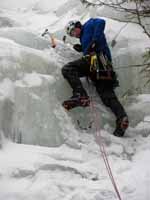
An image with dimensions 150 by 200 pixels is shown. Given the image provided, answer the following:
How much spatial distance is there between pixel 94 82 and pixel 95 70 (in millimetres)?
255

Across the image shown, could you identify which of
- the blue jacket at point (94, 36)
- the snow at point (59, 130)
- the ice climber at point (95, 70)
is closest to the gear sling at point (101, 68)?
the ice climber at point (95, 70)

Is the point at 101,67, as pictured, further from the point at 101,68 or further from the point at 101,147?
the point at 101,147

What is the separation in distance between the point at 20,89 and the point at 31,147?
2.67 feet

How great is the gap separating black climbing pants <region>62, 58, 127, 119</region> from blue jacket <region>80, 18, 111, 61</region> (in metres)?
0.22

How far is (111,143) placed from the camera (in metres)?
5.76

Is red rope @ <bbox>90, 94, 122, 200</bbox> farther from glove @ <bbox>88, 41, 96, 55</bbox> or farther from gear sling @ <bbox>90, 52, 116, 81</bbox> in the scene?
glove @ <bbox>88, 41, 96, 55</bbox>

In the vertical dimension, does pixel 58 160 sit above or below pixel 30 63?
below

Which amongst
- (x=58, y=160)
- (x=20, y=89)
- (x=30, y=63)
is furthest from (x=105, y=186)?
(x=30, y=63)

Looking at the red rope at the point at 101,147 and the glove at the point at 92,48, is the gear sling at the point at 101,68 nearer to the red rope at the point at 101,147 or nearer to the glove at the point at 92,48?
the glove at the point at 92,48

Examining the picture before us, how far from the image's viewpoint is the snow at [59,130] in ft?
15.3

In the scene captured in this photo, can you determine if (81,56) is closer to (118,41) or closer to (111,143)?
(118,41)

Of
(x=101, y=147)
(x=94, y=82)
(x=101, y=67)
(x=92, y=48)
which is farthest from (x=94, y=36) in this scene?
(x=101, y=147)

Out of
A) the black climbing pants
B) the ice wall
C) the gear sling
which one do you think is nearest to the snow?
the ice wall

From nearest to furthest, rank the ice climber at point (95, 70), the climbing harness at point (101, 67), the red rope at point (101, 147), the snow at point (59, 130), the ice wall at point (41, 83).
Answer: the snow at point (59, 130), the red rope at point (101, 147), the ice wall at point (41, 83), the ice climber at point (95, 70), the climbing harness at point (101, 67)
